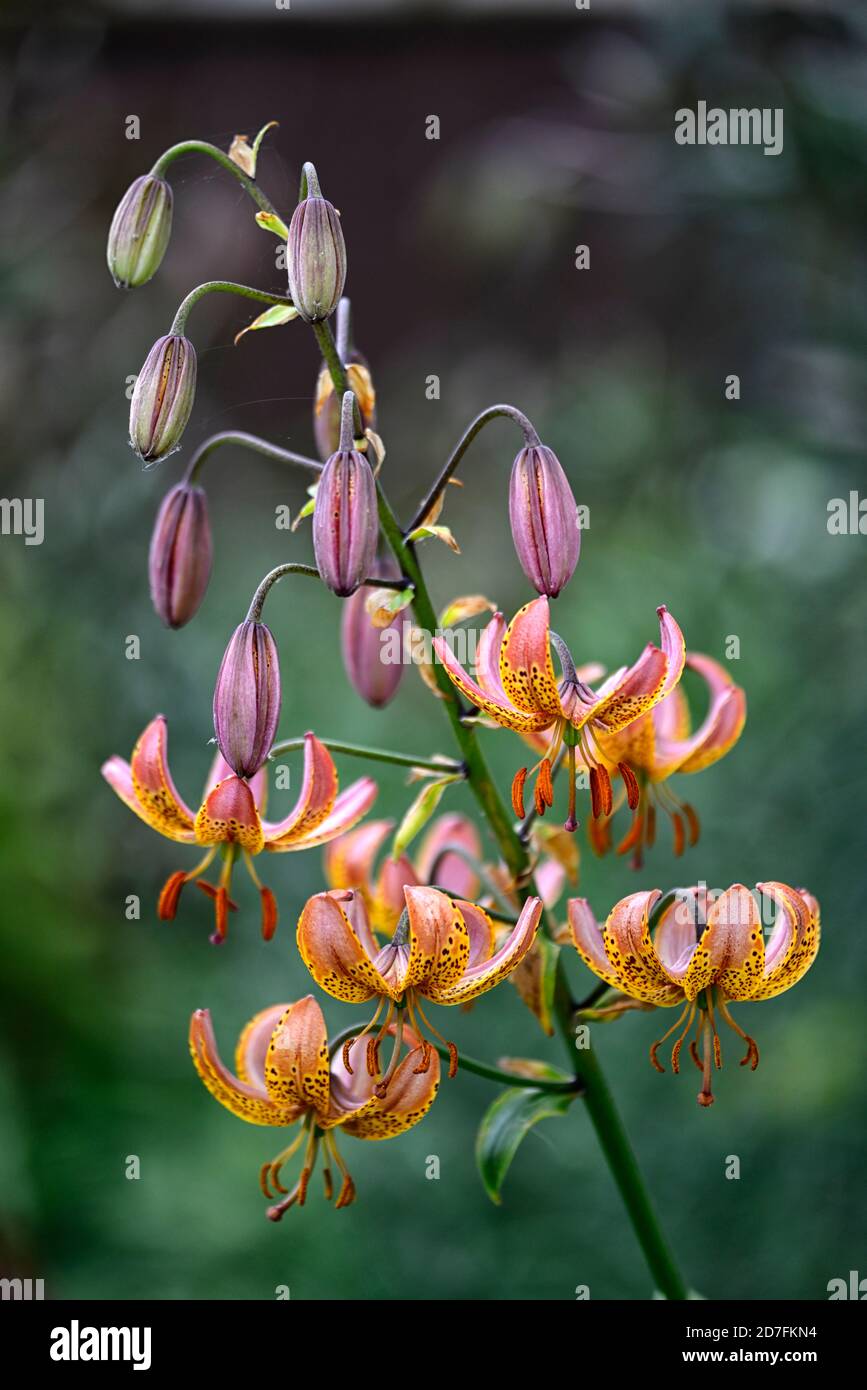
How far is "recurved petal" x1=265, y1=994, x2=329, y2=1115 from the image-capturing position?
0.78m

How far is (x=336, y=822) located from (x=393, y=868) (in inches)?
2.8

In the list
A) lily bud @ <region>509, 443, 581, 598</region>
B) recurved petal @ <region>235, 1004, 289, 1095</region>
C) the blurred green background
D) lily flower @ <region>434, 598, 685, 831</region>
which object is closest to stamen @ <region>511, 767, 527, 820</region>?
lily flower @ <region>434, 598, 685, 831</region>

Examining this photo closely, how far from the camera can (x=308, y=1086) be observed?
79cm

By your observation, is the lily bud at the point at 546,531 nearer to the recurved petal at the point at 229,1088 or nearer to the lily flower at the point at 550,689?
the lily flower at the point at 550,689

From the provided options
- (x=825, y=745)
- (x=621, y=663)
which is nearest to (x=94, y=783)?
(x=621, y=663)

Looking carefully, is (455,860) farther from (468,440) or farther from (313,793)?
(468,440)

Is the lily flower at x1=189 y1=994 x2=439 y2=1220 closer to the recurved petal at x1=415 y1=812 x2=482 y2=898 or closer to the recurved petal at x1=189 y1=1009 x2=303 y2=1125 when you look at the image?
the recurved petal at x1=189 y1=1009 x2=303 y2=1125

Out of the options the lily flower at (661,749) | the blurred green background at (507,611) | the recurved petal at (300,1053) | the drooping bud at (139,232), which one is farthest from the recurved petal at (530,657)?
the blurred green background at (507,611)

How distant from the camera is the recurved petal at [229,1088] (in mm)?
826

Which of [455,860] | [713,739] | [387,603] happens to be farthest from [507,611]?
[387,603]

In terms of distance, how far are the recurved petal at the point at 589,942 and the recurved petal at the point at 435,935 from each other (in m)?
0.07
